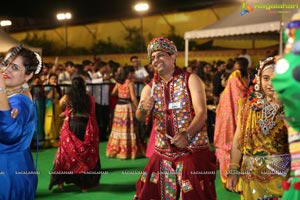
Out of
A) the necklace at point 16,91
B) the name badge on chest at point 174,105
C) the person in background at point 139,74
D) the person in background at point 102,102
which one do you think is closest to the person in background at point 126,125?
the person in background at point 102,102

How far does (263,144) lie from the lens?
10.5ft

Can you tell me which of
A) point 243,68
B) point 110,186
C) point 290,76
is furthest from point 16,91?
point 243,68

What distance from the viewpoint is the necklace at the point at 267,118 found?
3.17 meters

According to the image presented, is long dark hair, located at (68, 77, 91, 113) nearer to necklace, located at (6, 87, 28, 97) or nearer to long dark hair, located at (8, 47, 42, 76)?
long dark hair, located at (8, 47, 42, 76)

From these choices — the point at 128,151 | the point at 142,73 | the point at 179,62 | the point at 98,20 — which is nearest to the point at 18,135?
the point at 128,151

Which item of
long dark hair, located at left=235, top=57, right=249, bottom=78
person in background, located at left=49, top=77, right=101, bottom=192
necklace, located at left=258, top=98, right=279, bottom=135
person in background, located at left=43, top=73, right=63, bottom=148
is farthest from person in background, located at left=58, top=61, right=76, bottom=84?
necklace, located at left=258, top=98, right=279, bottom=135

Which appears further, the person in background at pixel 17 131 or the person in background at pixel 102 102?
the person in background at pixel 102 102

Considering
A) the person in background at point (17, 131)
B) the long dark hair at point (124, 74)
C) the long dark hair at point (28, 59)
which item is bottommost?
the person in background at point (17, 131)

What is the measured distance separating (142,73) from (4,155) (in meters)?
8.38

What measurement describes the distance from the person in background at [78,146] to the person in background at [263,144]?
10.6 feet

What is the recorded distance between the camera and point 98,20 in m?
18.7

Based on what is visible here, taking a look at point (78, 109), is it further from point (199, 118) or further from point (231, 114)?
point (199, 118)

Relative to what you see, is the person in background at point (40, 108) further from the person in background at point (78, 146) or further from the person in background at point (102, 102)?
the person in background at point (78, 146)

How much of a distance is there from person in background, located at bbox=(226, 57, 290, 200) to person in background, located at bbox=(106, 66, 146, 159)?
5.36 m
